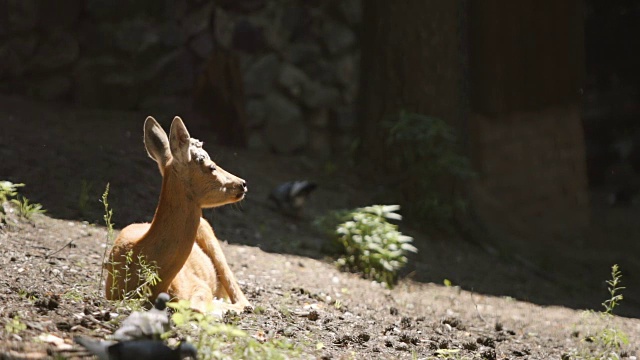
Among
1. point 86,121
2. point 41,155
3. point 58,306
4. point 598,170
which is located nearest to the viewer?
point 58,306

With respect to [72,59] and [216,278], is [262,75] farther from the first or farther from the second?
[216,278]

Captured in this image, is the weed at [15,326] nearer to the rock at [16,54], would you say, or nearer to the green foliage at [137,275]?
the green foliage at [137,275]

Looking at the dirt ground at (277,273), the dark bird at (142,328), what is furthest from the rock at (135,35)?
the dark bird at (142,328)

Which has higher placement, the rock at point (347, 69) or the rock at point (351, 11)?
the rock at point (351, 11)

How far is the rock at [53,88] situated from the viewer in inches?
386

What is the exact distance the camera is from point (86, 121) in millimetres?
9352

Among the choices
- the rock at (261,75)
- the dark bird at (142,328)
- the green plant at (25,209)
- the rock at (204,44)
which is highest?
the rock at (204,44)

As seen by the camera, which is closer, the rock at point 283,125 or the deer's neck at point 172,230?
the deer's neck at point 172,230

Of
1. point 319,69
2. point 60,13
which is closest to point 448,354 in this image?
point 319,69

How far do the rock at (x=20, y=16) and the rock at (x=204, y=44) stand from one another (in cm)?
167

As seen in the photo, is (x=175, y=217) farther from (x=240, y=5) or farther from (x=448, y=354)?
(x=240, y=5)

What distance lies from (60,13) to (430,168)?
4.23 metres

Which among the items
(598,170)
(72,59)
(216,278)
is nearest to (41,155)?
(72,59)

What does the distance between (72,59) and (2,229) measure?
4.18 m
